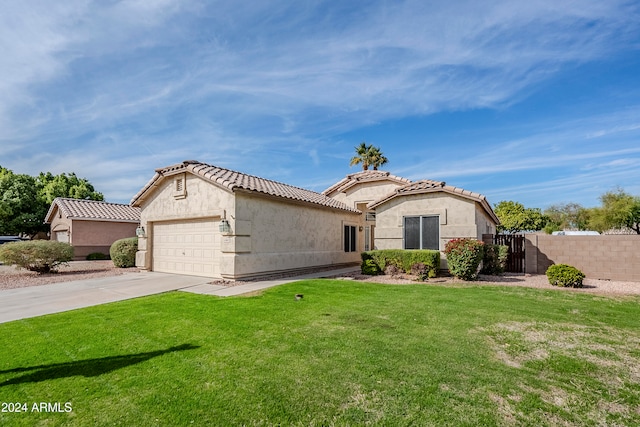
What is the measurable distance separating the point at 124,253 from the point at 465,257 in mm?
17238

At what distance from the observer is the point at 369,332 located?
585 centimetres

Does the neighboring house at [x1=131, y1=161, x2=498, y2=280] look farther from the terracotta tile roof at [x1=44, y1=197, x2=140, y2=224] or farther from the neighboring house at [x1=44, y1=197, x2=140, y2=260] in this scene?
the neighboring house at [x1=44, y1=197, x2=140, y2=260]

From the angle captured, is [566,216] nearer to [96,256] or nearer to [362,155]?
[362,155]

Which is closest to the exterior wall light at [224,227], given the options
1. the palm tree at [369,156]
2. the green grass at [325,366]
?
the green grass at [325,366]

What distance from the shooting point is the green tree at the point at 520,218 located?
56125 millimetres

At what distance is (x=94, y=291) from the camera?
1043 centimetres

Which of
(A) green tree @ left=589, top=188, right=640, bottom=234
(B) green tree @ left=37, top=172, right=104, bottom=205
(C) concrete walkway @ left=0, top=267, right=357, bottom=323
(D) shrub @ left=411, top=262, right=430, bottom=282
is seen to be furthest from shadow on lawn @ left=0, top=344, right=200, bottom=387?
(A) green tree @ left=589, top=188, right=640, bottom=234

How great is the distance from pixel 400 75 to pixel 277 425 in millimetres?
14141

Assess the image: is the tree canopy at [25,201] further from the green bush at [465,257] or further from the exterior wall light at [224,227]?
the green bush at [465,257]

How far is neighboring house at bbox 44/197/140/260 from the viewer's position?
2317cm

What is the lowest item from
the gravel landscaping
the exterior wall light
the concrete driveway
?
the gravel landscaping

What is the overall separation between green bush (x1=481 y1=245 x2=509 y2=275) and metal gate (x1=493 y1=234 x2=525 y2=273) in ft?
3.18

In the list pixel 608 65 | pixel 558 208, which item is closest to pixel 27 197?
pixel 608 65

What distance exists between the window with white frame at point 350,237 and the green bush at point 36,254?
573 inches
